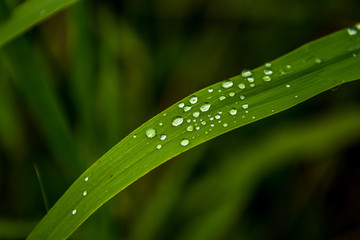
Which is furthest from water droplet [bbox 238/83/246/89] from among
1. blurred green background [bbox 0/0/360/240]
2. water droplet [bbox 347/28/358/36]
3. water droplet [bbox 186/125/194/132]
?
blurred green background [bbox 0/0/360/240]

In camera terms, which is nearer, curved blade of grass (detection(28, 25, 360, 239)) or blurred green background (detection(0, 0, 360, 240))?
curved blade of grass (detection(28, 25, 360, 239))

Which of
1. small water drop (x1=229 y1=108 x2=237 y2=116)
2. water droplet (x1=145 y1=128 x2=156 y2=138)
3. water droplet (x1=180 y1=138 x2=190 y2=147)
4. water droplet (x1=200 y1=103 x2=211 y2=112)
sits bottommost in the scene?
water droplet (x1=180 y1=138 x2=190 y2=147)

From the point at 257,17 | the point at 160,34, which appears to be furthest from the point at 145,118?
the point at 257,17

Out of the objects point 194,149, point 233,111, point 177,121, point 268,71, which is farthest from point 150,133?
point 194,149

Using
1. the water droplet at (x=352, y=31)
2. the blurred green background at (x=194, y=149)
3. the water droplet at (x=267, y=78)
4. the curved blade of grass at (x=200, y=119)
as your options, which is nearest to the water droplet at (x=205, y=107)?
the curved blade of grass at (x=200, y=119)

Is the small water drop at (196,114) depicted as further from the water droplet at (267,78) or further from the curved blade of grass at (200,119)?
the water droplet at (267,78)

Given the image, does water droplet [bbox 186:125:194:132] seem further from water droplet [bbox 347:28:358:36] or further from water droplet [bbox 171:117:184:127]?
water droplet [bbox 347:28:358:36]
